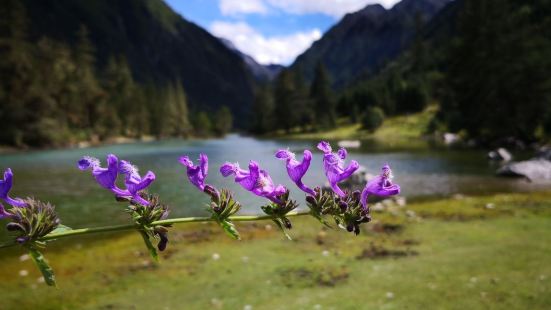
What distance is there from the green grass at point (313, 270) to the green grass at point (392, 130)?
228ft

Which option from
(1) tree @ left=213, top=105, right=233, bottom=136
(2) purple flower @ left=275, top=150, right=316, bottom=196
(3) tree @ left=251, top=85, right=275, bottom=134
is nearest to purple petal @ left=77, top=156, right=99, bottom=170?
(2) purple flower @ left=275, top=150, right=316, bottom=196

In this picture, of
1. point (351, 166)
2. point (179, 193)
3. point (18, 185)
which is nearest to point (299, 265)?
point (351, 166)

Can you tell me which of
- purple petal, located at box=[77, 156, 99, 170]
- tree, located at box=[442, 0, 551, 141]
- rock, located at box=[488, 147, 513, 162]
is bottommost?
rock, located at box=[488, 147, 513, 162]

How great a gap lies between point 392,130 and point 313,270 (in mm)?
85692

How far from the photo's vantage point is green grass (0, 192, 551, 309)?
8117 mm

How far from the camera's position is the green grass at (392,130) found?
85.7 meters

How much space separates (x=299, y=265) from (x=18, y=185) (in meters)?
21.7

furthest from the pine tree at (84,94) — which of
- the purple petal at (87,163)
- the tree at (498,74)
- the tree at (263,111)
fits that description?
the purple petal at (87,163)

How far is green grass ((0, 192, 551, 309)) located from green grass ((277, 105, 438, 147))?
69.5 m

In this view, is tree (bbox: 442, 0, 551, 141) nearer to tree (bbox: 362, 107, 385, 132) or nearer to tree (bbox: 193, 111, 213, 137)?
tree (bbox: 362, 107, 385, 132)

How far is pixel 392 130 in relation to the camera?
92188 mm

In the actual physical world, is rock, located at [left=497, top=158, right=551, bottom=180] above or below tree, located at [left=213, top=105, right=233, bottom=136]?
above

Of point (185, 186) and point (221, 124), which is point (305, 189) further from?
point (221, 124)

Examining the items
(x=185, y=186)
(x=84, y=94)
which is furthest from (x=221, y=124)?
(x=185, y=186)
